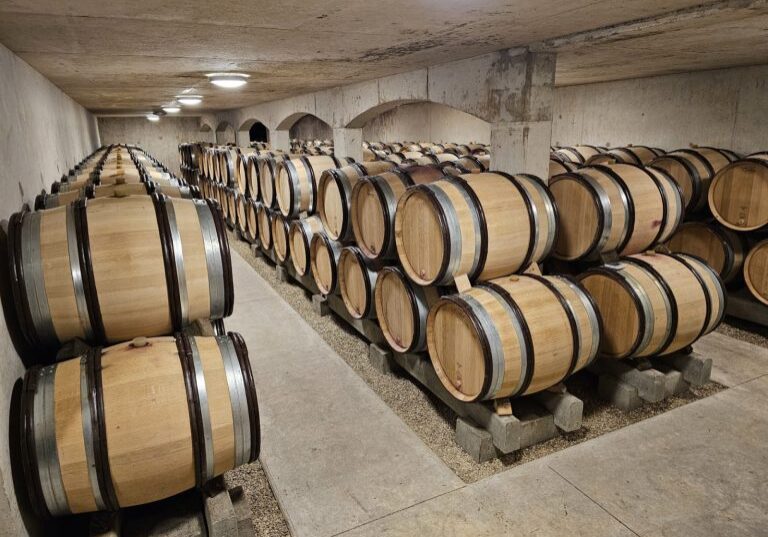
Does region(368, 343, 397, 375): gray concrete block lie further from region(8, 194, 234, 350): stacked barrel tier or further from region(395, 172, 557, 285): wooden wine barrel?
region(8, 194, 234, 350): stacked barrel tier

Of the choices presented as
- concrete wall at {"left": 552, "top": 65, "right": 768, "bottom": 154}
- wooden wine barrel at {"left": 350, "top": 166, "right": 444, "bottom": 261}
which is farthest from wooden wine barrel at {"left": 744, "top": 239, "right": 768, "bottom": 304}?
wooden wine barrel at {"left": 350, "top": 166, "right": 444, "bottom": 261}

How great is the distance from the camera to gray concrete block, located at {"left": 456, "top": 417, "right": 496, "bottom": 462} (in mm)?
3365

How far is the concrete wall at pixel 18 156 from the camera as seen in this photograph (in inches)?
71.4

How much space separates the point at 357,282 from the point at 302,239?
156 centimetres

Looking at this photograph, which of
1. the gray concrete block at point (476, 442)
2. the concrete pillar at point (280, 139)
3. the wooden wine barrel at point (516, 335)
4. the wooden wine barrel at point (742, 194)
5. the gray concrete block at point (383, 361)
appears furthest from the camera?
the concrete pillar at point (280, 139)

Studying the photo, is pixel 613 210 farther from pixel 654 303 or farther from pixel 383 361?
pixel 383 361

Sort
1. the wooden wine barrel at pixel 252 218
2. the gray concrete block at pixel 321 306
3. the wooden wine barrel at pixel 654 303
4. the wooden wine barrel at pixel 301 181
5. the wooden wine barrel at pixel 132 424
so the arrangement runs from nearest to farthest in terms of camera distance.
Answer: the wooden wine barrel at pixel 132 424 < the wooden wine barrel at pixel 654 303 < the gray concrete block at pixel 321 306 < the wooden wine barrel at pixel 301 181 < the wooden wine barrel at pixel 252 218

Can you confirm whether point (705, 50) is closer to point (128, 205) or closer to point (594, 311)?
point (594, 311)

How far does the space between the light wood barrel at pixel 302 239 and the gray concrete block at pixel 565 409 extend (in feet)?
11.4

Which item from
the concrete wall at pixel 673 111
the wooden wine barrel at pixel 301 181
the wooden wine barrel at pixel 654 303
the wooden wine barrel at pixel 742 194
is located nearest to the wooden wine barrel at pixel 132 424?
the wooden wine barrel at pixel 654 303

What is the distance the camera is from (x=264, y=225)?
7848 mm

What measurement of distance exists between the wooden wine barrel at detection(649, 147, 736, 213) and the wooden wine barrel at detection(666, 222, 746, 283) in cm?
28

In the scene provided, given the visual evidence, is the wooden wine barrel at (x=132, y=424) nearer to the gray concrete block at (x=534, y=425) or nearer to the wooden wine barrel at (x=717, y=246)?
the gray concrete block at (x=534, y=425)

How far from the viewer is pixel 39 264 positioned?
7.65 ft
